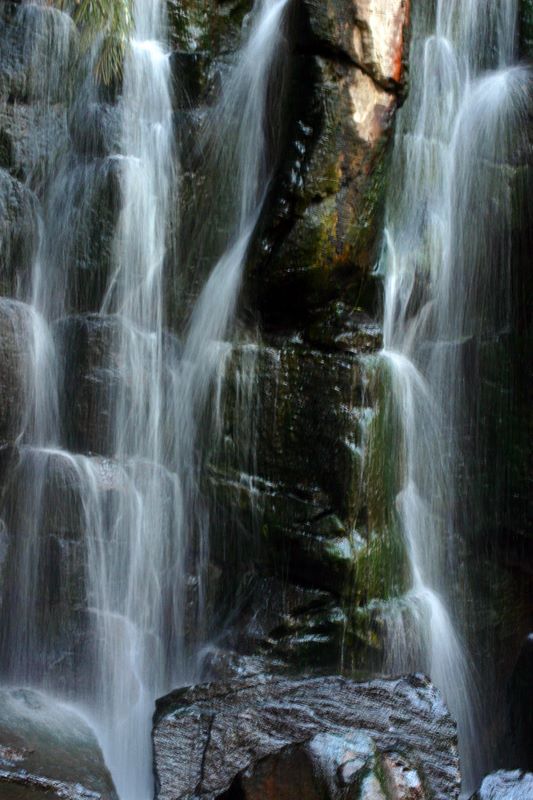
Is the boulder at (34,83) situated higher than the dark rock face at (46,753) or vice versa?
the boulder at (34,83)

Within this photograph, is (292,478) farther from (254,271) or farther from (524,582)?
(524,582)

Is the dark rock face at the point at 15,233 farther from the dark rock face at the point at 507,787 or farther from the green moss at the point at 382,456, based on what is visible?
the dark rock face at the point at 507,787

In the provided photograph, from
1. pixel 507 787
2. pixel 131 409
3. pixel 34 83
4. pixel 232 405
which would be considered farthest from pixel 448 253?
pixel 507 787

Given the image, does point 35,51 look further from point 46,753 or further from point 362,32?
point 46,753

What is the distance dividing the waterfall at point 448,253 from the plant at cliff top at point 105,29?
2.47m

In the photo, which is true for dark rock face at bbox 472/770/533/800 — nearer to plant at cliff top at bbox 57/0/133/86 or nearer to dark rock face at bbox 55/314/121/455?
dark rock face at bbox 55/314/121/455

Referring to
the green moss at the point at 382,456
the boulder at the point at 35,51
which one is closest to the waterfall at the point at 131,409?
the boulder at the point at 35,51

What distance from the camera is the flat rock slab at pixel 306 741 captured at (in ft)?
16.6

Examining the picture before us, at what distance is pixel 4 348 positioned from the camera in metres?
7.07

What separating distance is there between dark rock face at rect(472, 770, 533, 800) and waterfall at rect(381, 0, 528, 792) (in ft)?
5.72

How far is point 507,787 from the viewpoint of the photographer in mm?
5555

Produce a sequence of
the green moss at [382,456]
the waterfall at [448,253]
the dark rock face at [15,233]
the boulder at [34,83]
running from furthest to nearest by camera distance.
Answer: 1. the waterfall at [448,253]
2. the boulder at [34,83]
3. the dark rock face at [15,233]
4. the green moss at [382,456]

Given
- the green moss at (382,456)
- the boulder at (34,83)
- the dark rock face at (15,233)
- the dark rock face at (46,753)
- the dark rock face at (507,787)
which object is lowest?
the dark rock face at (507,787)

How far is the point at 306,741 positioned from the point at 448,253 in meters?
4.56
